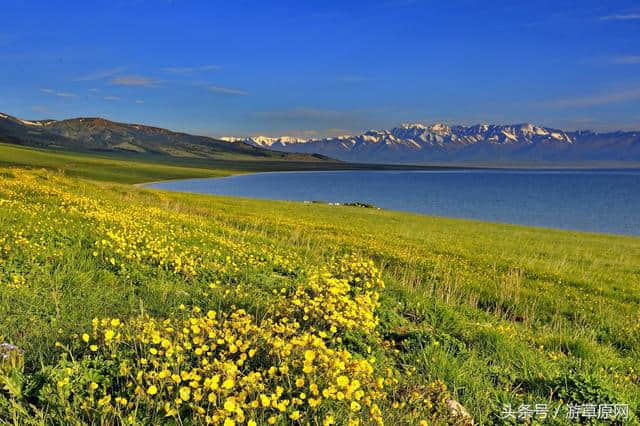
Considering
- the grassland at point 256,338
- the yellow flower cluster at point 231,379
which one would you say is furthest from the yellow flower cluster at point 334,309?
the yellow flower cluster at point 231,379

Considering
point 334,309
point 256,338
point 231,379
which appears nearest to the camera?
point 231,379

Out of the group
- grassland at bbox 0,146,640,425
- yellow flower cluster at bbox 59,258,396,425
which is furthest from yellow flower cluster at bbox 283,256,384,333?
yellow flower cluster at bbox 59,258,396,425

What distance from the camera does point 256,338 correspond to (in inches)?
229

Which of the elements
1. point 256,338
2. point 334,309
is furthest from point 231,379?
point 334,309

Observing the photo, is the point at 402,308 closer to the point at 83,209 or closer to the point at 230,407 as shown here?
the point at 230,407

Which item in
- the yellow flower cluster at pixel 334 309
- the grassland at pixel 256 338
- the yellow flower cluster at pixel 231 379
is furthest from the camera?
the yellow flower cluster at pixel 334 309

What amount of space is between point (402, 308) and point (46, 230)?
963 cm

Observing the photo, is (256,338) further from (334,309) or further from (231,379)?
(334,309)

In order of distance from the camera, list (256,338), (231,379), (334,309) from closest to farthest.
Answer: (231,379)
(256,338)
(334,309)

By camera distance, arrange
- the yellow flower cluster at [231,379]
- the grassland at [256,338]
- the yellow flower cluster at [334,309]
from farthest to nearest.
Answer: the yellow flower cluster at [334,309] → the grassland at [256,338] → the yellow flower cluster at [231,379]

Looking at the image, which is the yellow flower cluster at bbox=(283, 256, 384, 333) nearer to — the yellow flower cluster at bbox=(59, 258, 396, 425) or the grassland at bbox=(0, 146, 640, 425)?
the grassland at bbox=(0, 146, 640, 425)

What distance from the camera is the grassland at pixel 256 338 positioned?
4742 millimetres

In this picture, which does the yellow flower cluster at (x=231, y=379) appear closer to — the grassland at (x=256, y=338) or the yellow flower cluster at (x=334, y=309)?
the grassland at (x=256, y=338)

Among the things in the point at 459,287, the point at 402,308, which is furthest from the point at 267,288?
the point at 459,287
